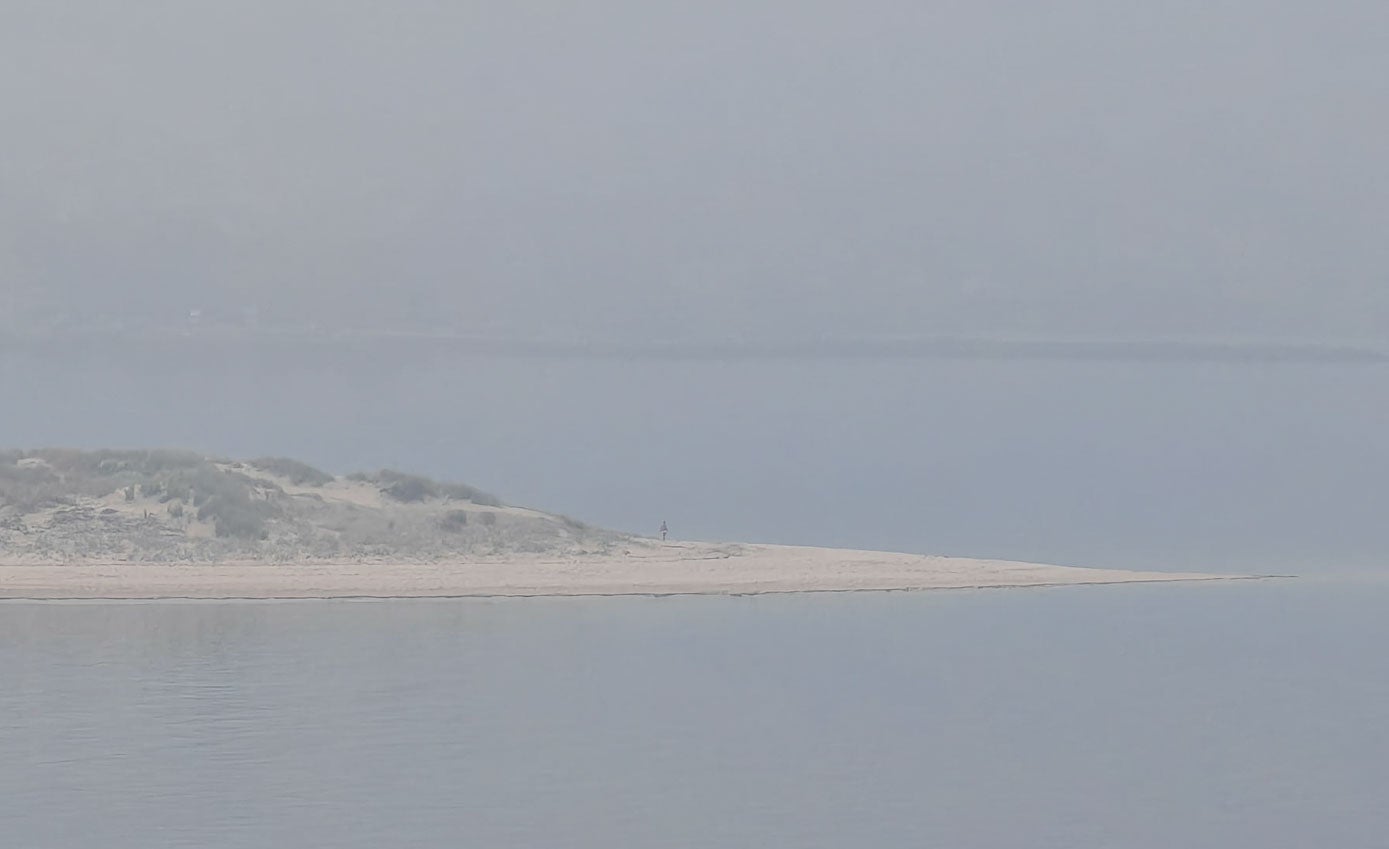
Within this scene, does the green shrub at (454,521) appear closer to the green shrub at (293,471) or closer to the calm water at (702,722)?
the green shrub at (293,471)

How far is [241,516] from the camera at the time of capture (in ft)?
135

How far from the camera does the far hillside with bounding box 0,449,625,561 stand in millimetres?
40594

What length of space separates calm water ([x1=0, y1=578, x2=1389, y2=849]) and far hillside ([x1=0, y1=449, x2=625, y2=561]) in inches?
129

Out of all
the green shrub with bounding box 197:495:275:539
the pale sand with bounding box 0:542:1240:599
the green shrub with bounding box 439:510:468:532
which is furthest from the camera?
the green shrub with bounding box 439:510:468:532

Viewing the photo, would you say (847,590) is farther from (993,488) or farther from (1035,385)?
(1035,385)

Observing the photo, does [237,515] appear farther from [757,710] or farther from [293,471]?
[757,710]

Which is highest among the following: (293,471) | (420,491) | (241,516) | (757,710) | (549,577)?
(293,471)

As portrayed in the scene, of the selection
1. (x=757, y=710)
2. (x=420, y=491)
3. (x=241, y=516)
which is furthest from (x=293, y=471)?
(x=757, y=710)

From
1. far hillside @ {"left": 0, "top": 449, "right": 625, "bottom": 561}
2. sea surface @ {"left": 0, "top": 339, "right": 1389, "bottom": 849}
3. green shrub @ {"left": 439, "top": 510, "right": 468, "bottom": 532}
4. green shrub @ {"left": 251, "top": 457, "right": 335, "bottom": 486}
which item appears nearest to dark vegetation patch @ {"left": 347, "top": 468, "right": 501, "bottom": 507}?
far hillside @ {"left": 0, "top": 449, "right": 625, "bottom": 561}

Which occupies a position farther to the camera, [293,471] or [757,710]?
[293,471]

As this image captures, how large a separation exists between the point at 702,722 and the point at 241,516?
13.6 metres

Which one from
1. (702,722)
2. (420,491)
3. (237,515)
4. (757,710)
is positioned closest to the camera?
(702,722)

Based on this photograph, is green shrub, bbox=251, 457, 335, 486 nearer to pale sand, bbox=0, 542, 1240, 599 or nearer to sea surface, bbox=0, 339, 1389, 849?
pale sand, bbox=0, 542, 1240, 599

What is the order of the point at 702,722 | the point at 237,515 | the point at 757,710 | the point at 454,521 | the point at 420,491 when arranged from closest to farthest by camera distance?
the point at 702,722 < the point at 757,710 < the point at 237,515 < the point at 454,521 < the point at 420,491
